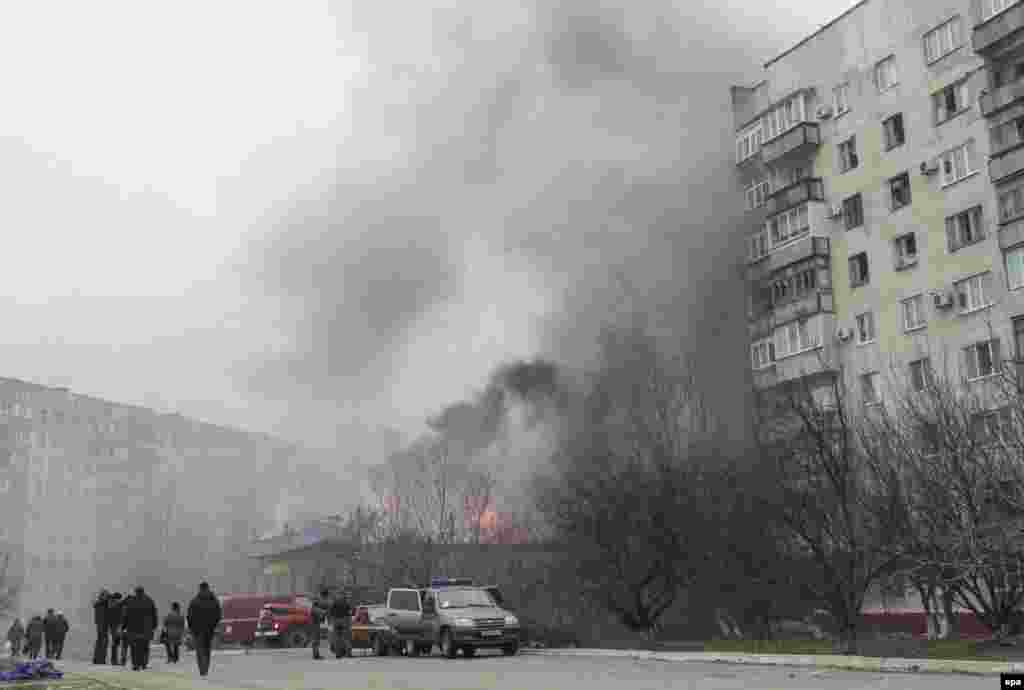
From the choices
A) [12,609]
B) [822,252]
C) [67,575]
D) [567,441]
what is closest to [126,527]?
[67,575]

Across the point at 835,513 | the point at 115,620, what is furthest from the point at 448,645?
the point at 835,513

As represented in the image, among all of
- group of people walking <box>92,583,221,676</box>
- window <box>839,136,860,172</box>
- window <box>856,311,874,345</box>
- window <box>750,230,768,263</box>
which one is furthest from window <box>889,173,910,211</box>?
group of people walking <box>92,583,221,676</box>

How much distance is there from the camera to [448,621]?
2805 cm

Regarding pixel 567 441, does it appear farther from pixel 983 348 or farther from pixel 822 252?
pixel 983 348

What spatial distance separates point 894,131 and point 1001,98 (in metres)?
6.18

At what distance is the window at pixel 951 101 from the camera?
44.7 m

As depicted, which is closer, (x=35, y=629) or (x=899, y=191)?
(x=35, y=629)

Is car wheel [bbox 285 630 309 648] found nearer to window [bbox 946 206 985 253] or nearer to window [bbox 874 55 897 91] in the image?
window [bbox 946 206 985 253]

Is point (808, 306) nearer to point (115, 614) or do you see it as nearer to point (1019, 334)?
point (1019, 334)

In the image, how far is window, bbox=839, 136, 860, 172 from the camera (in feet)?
165

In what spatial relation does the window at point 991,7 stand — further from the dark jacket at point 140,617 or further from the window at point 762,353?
the dark jacket at point 140,617

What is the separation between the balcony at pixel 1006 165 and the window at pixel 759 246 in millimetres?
13271

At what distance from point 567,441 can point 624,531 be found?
59.0 feet

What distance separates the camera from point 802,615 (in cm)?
3259
